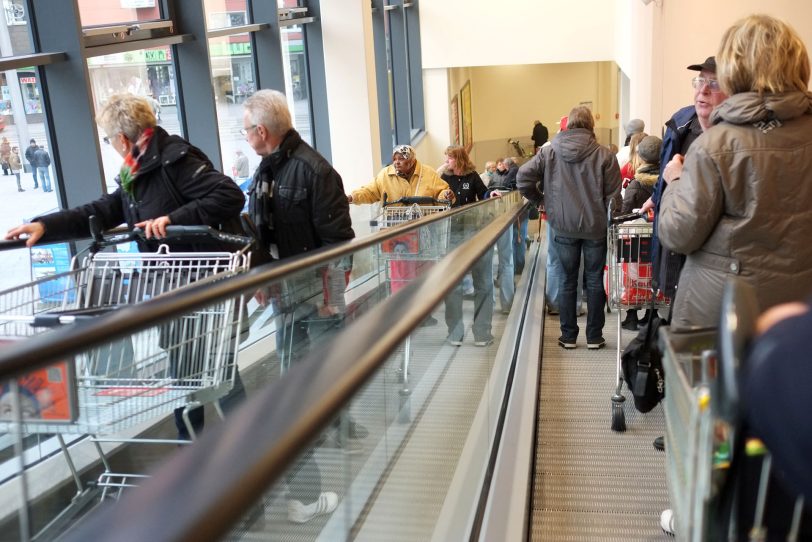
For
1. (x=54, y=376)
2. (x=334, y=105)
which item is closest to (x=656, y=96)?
(x=334, y=105)

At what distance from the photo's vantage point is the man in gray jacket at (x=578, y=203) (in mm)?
5227

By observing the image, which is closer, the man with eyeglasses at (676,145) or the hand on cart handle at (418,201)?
the man with eyeglasses at (676,145)

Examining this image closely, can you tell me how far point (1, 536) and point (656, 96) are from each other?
8.28 metres

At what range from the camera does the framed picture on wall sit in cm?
1874

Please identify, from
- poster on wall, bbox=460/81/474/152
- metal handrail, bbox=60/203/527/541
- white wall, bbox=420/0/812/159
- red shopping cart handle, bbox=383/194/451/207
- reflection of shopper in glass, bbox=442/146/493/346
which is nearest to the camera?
metal handrail, bbox=60/203/527/541

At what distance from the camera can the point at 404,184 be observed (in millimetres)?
6828

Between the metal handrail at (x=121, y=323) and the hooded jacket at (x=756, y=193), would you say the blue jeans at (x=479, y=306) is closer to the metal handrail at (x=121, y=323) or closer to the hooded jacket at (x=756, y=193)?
the metal handrail at (x=121, y=323)

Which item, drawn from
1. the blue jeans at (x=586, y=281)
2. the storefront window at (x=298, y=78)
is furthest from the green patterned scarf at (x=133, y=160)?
the storefront window at (x=298, y=78)

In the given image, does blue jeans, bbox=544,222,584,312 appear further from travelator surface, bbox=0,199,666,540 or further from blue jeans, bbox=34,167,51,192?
blue jeans, bbox=34,167,51,192

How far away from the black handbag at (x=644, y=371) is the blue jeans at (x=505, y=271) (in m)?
1.17

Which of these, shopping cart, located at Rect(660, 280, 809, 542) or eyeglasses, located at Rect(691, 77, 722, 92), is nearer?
shopping cart, located at Rect(660, 280, 809, 542)

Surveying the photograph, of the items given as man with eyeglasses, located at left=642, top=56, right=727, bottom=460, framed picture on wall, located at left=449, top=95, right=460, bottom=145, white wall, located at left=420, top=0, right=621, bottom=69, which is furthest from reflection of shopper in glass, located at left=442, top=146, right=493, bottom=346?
framed picture on wall, located at left=449, top=95, right=460, bottom=145

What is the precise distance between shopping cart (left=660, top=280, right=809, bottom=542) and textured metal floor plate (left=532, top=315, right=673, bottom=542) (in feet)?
6.22

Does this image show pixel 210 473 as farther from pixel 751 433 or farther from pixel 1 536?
pixel 1 536
